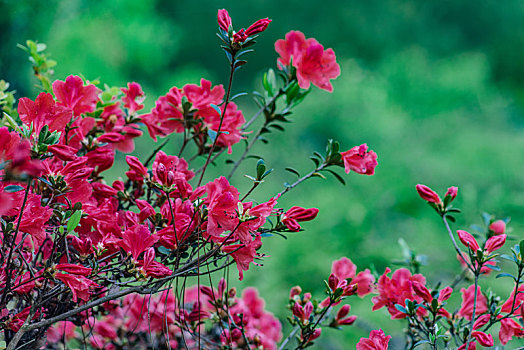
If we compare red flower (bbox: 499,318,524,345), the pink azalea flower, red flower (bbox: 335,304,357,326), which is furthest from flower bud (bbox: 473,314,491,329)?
the pink azalea flower

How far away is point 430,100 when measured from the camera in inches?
158

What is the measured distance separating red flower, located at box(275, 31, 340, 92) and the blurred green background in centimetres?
42

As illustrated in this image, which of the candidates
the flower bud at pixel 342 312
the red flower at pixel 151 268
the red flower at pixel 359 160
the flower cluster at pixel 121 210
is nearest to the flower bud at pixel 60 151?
the flower cluster at pixel 121 210

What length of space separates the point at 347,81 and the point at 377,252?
1897 mm

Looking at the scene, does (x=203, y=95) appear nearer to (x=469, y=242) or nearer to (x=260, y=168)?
(x=260, y=168)

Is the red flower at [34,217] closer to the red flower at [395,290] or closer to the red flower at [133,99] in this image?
the red flower at [133,99]

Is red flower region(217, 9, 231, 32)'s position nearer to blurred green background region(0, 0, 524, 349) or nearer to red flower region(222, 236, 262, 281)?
red flower region(222, 236, 262, 281)

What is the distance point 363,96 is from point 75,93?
2.98 meters

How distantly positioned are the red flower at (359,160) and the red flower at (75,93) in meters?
0.26

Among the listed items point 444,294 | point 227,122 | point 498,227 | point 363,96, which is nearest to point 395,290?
point 444,294

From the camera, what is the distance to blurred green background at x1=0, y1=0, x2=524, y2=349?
204 centimetres

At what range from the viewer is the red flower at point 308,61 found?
587mm

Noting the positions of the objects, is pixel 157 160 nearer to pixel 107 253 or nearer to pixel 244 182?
pixel 107 253

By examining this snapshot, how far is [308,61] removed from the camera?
1.94 ft
